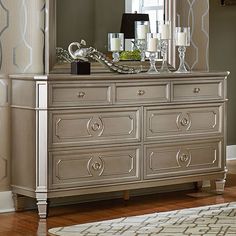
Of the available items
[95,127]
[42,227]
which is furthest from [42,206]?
[95,127]

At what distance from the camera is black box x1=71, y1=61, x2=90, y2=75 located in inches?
195

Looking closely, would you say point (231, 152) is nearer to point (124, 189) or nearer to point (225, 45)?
point (225, 45)

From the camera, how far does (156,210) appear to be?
16.4 feet

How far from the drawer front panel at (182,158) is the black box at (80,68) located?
0.65 m

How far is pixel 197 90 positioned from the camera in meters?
5.37

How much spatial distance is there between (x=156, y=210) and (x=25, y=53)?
1318 mm

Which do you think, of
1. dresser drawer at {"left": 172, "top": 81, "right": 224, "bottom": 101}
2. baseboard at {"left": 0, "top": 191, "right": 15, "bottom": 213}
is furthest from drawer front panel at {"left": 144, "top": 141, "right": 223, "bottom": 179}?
baseboard at {"left": 0, "top": 191, "right": 15, "bottom": 213}

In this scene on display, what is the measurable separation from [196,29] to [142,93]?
1041mm

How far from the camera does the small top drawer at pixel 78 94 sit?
15.3 feet

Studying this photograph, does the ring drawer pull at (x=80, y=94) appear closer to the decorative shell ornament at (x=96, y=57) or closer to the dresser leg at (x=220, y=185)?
the decorative shell ornament at (x=96, y=57)

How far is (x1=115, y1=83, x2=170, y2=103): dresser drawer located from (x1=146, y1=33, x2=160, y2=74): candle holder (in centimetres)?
22

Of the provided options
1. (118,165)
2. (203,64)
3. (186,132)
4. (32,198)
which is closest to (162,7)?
(203,64)

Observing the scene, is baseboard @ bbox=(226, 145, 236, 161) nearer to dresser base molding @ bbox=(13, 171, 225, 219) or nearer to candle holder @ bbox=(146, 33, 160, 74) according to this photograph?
dresser base molding @ bbox=(13, 171, 225, 219)

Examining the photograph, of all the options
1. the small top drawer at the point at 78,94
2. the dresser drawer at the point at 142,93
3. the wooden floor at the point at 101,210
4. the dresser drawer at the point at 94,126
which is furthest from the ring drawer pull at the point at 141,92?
the wooden floor at the point at 101,210
